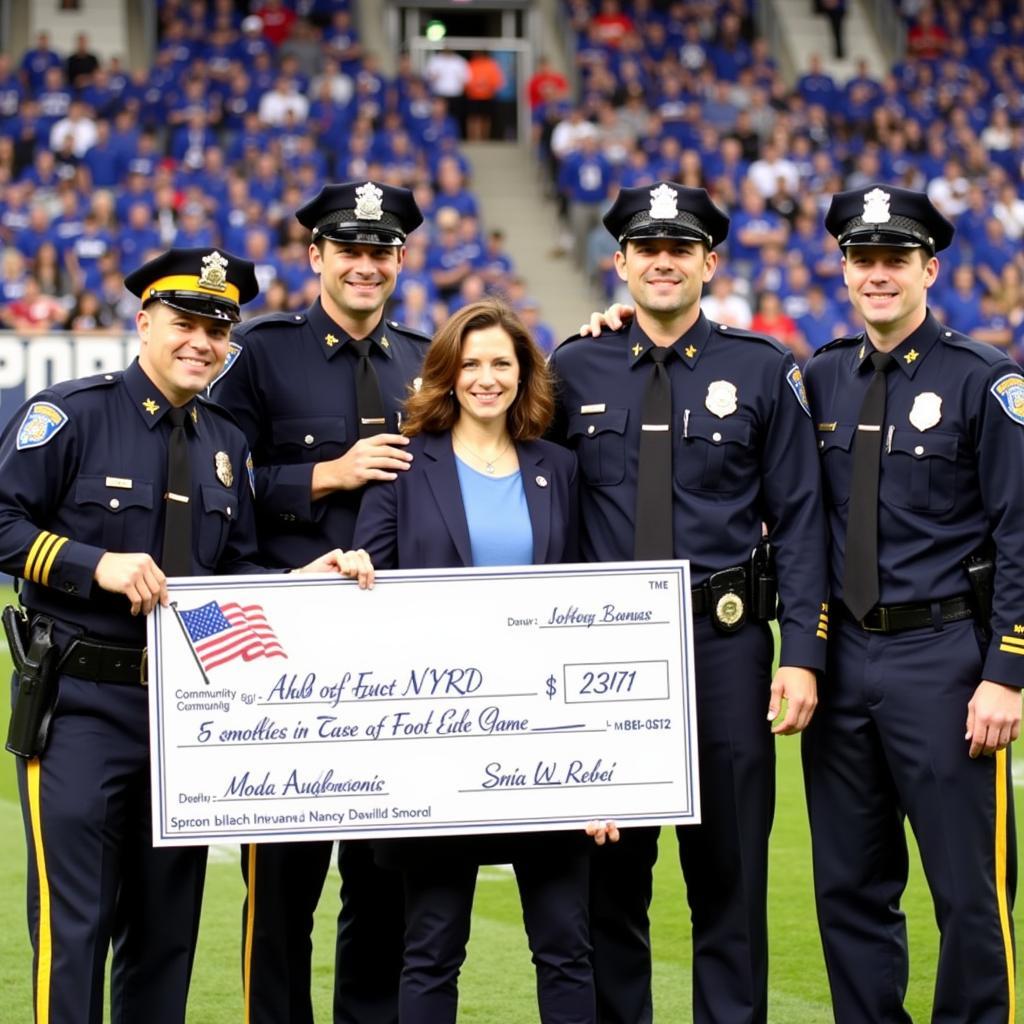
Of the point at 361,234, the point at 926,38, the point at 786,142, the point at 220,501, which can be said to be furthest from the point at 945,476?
the point at 926,38

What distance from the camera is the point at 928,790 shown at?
448 cm

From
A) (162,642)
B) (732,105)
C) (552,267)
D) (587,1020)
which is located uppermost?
(732,105)

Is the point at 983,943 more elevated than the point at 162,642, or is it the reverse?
the point at 162,642

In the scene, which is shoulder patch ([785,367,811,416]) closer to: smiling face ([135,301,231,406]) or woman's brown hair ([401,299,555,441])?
woman's brown hair ([401,299,555,441])

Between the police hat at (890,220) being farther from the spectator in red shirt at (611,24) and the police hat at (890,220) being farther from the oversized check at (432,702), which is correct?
the spectator in red shirt at (611,24)

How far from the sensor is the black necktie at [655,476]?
4.58m

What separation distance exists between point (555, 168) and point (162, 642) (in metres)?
18.4

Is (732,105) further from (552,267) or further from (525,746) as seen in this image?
(525,746)

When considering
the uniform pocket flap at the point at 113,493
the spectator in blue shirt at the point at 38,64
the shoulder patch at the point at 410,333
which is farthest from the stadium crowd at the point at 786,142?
the uniform pocket flap at the point at 113,493

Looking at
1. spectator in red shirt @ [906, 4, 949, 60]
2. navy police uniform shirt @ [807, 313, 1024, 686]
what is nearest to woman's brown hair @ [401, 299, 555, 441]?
navy police uniform shirt @ [807, 313, 1024, 686]

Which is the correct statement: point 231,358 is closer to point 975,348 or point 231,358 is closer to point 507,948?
point 975,348

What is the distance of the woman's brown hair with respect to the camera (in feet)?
14.4

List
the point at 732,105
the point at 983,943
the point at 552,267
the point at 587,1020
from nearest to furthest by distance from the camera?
the point at 587,1020 < the point at 983,943 < the point at 552,267 < the point at 732,105

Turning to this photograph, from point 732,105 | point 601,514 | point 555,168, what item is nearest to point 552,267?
point 555,168
